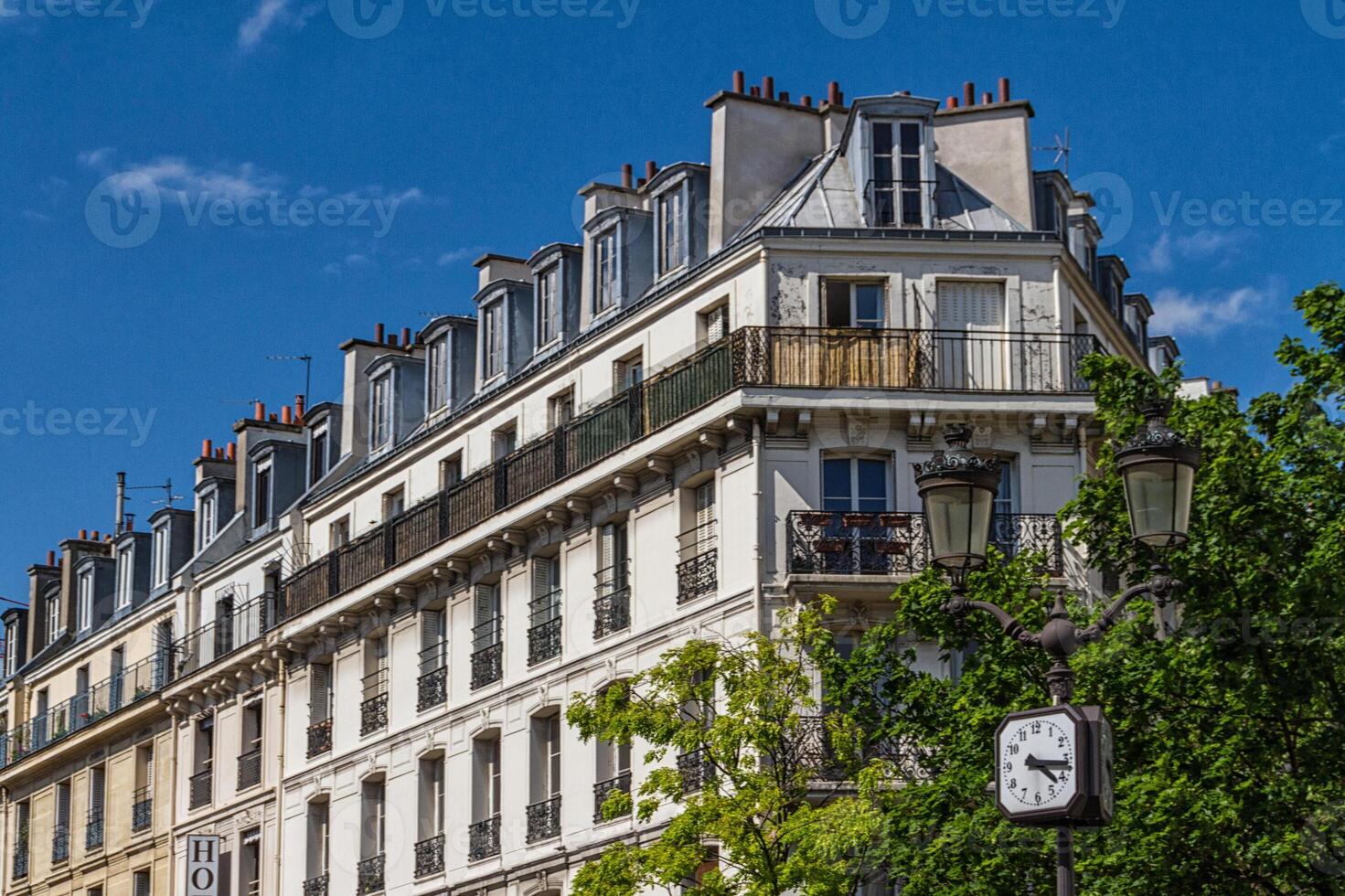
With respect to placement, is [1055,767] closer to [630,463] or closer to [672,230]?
[630,463]

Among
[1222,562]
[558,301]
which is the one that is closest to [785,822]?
[1222,562]

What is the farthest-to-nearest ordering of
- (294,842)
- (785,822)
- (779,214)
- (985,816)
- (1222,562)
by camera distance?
(294,842) < (779,214) < (785,822) < (985,816) < (1222,562)

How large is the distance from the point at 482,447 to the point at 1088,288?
28.9 ft

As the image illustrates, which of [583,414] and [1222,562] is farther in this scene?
[583,414]

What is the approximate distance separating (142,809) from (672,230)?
1774 centimetres

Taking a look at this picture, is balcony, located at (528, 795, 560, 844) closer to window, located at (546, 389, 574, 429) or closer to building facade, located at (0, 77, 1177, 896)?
building facade, located at (0, 77, 1177, 896)

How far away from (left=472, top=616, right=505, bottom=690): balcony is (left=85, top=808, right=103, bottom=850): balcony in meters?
14.5

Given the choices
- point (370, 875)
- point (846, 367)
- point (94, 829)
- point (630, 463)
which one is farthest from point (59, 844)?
point (846, 367)

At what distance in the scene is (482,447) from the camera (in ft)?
120

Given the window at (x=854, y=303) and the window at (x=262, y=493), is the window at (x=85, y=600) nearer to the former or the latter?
the window at (x=262, y=493)

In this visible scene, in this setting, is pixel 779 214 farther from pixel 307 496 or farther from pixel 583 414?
pixel 307 496

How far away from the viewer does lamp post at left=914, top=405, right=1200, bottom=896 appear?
555 inches

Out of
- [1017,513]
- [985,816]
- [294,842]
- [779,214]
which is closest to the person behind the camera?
[985,816]

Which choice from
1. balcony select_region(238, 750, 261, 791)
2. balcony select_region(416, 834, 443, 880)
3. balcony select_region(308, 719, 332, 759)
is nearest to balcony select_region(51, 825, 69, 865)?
balcony select_region(238, 750, 261, 791)
